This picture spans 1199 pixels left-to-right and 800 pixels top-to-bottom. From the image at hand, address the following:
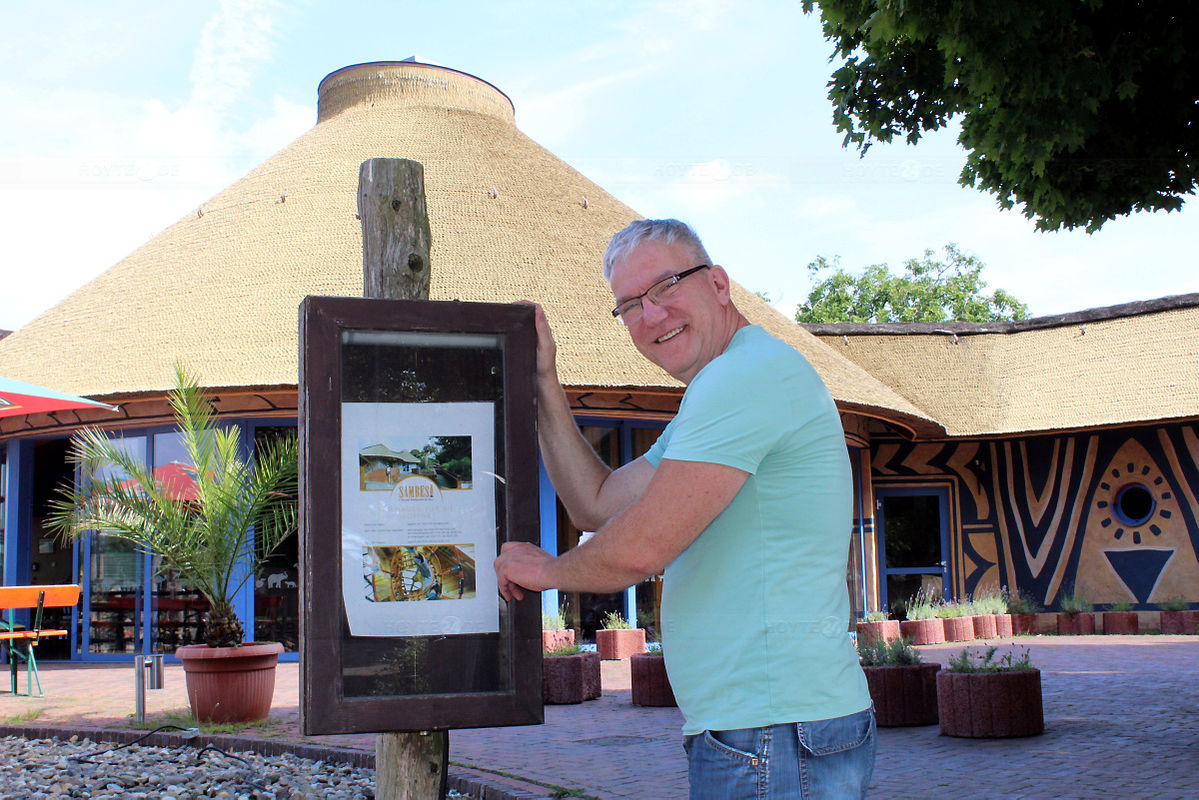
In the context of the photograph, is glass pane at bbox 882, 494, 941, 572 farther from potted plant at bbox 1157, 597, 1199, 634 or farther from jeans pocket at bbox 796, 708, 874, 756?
jeans pocket at bbox 796, 708, 874, 756

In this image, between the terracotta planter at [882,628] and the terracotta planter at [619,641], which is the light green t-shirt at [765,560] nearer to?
the terracotta planter at [619,641]

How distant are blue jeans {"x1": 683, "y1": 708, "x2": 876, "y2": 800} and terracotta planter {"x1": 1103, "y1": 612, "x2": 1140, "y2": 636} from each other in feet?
50.4

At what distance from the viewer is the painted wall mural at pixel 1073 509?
16375 mm

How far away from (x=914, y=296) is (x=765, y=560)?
147ft

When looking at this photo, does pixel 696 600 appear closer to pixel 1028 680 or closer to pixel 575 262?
pixel 1028 680

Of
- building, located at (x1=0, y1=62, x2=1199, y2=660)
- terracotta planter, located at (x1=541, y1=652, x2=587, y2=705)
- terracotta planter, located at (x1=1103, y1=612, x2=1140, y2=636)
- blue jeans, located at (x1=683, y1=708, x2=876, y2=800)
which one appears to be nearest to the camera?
blue jeans, located at (x1=683, y1=708, x2=876, y2=800)

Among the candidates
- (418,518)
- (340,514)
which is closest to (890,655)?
(418,518)

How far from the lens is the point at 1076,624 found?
51.0ft

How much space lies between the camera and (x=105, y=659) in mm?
12891

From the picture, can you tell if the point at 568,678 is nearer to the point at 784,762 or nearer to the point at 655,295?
the point at 655,295

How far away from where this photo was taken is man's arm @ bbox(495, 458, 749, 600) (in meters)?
1.87

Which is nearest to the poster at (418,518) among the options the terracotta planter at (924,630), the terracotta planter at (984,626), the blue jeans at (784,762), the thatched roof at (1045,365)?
the blue jeans at (784,762)

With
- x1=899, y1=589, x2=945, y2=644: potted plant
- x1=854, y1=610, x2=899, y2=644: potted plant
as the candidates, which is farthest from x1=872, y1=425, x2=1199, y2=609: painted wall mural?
x1=854, y1=610, x2=899, y2=644: potted plant

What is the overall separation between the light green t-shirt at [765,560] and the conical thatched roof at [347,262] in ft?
34.0
